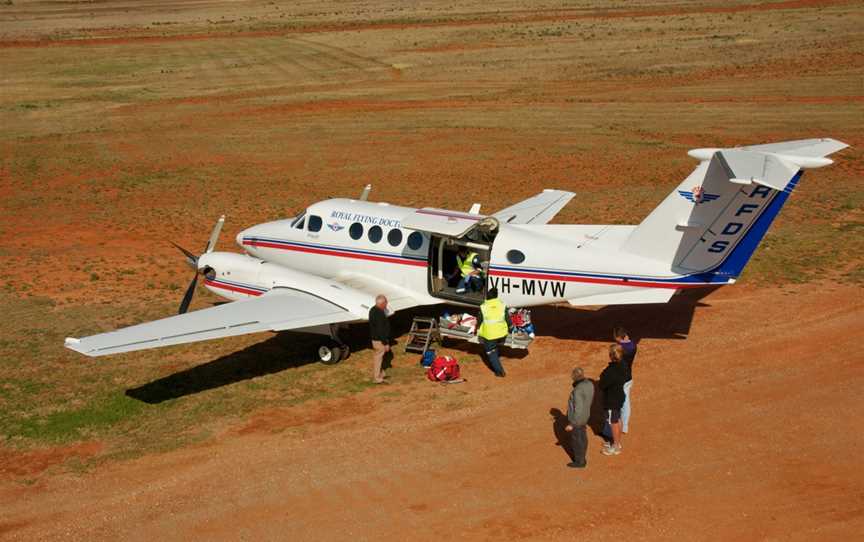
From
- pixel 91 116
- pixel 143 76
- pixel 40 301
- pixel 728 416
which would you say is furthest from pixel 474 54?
pixel 728 416

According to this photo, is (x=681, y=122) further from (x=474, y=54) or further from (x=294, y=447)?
(x=294, y=447)

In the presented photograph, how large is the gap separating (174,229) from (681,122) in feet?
85.7

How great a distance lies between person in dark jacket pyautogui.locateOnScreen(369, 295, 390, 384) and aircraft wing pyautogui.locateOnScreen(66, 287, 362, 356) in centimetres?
110

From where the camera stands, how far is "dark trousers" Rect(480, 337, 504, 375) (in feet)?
58.0

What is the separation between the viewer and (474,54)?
221 ft

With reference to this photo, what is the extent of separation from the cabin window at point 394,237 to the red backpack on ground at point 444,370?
3401mm

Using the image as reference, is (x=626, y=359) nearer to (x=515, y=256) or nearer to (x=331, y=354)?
(x=515, y=256)

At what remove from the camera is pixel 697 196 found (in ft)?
56.7

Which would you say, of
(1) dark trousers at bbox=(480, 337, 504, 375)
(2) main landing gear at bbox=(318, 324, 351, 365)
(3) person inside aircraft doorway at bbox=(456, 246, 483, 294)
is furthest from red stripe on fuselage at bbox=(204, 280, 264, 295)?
(1) dark trousers at bbox=(480, 337, 504, 375)

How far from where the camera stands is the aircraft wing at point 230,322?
54.5ft

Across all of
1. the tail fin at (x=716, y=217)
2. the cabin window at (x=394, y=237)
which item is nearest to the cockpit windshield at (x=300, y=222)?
the cabin window at (x=394, y=237)

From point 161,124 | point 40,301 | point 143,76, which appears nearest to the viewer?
point 40,301

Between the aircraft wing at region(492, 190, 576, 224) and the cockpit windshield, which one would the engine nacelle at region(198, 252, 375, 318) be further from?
the aircraft wing at region(492, 190, 576, 224)

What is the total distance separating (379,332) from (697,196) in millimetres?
6999
